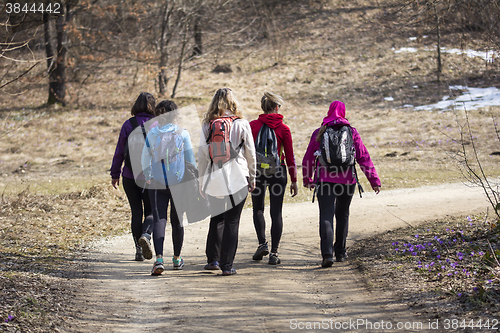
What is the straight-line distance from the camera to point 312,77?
84.4ft

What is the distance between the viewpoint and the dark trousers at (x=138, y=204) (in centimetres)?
552

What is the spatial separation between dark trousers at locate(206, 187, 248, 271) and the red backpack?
40 centimetres

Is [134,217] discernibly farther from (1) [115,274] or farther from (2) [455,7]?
(2) [455,7]

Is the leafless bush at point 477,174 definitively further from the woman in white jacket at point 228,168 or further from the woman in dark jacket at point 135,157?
the woman in dark jacket at point 135,157

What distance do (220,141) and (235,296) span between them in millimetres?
1565

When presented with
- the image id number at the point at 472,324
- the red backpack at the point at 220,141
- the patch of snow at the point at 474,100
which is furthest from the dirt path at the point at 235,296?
the patch of snow at the point at 474,100

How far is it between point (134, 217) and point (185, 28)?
62.4ft

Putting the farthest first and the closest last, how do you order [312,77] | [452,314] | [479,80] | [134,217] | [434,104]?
[312,77] < [479,80] < [434,104] < [134,217] < [452,314]

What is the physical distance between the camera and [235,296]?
4.39m

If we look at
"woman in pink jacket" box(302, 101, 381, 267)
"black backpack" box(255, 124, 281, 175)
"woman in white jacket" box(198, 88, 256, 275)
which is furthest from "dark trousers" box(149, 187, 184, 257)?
"woman in pink jacket" box(302, 101, 381, 267)

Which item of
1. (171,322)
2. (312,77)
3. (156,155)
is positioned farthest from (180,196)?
(312,77)

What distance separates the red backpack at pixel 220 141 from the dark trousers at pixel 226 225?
402mm

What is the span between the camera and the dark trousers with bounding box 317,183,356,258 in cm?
533

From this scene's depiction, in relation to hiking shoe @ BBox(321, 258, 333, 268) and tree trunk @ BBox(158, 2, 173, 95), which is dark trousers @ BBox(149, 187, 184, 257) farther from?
tree trunk @ BBox(158, 2, 173, 95)
